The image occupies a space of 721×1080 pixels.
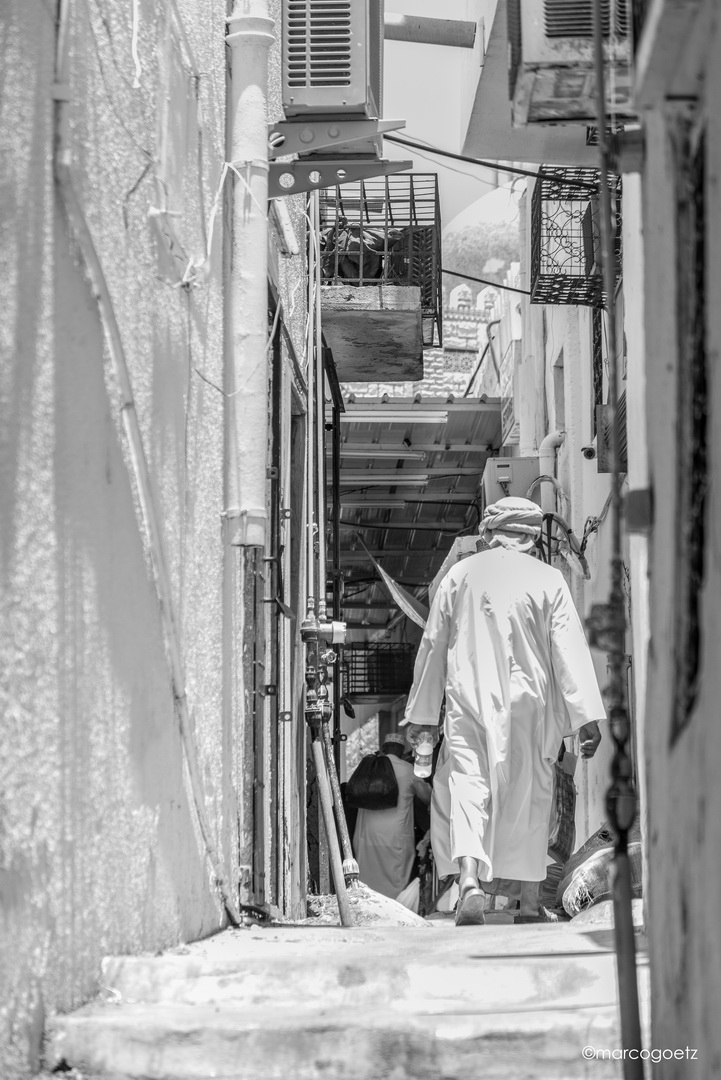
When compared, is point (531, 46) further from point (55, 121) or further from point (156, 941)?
point (156, 941)

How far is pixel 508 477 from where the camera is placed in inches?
519

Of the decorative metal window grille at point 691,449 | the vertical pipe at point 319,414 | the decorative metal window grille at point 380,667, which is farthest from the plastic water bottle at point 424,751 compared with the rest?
the decorative metal window grille at point 380,667

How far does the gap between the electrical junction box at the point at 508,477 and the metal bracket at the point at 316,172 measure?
722 cm

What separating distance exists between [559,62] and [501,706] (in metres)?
3.02

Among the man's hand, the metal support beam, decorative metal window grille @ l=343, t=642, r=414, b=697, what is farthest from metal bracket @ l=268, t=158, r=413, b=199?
decorative metal window grille @ l=343, t=642, r=414, b=697

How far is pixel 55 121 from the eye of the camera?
3066 millimetres

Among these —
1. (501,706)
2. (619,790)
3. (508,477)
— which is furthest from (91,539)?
(508,477)

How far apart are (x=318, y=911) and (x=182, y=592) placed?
3920mm

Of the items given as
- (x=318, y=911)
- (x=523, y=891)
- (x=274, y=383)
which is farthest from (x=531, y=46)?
(x=318, y=911)

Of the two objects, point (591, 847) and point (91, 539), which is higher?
point (91, 539)

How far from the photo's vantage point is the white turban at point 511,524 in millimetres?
6656

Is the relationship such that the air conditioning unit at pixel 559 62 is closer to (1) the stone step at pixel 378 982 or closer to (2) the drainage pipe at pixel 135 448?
(2) the drainage pipe at pixel 135 448

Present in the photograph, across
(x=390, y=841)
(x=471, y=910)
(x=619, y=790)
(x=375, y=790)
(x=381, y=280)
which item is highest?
(x=381, y=280)

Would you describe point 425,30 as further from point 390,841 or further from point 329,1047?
point 390,841
